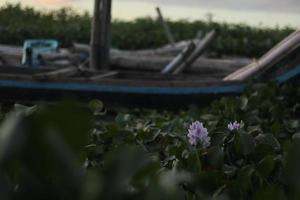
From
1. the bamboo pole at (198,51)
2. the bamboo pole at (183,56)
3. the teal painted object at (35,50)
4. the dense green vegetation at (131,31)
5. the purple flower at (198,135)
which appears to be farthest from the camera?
the dense green vegetation at (131,31)

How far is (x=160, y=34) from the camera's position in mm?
14742

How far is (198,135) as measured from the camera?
1.83 meters

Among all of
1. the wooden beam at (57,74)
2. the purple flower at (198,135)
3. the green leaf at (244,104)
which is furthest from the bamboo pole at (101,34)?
the purple flower at (198,135)

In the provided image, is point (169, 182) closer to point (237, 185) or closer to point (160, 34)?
point (237, 185)

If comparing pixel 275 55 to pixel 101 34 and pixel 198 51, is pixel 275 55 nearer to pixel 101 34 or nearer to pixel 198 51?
pixel 198 51

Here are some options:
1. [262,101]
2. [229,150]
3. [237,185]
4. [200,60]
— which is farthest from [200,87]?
[237,185]

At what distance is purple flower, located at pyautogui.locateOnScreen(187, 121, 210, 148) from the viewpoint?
1.81 meters

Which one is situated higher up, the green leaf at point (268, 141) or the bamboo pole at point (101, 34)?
the green leaf at point (268, 141)

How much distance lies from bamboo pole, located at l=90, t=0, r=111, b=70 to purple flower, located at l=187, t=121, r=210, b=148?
5.79 metres

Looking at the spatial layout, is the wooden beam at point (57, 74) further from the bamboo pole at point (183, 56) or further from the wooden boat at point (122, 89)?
the bamboo pole at point (183, 56)

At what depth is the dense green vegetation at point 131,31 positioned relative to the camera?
43.5 feet

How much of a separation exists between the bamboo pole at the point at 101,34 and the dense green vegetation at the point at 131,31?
362 cm

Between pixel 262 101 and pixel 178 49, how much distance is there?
19.6ft

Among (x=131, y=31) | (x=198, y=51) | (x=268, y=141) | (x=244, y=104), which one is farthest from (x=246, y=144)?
(x=131, y=31)
